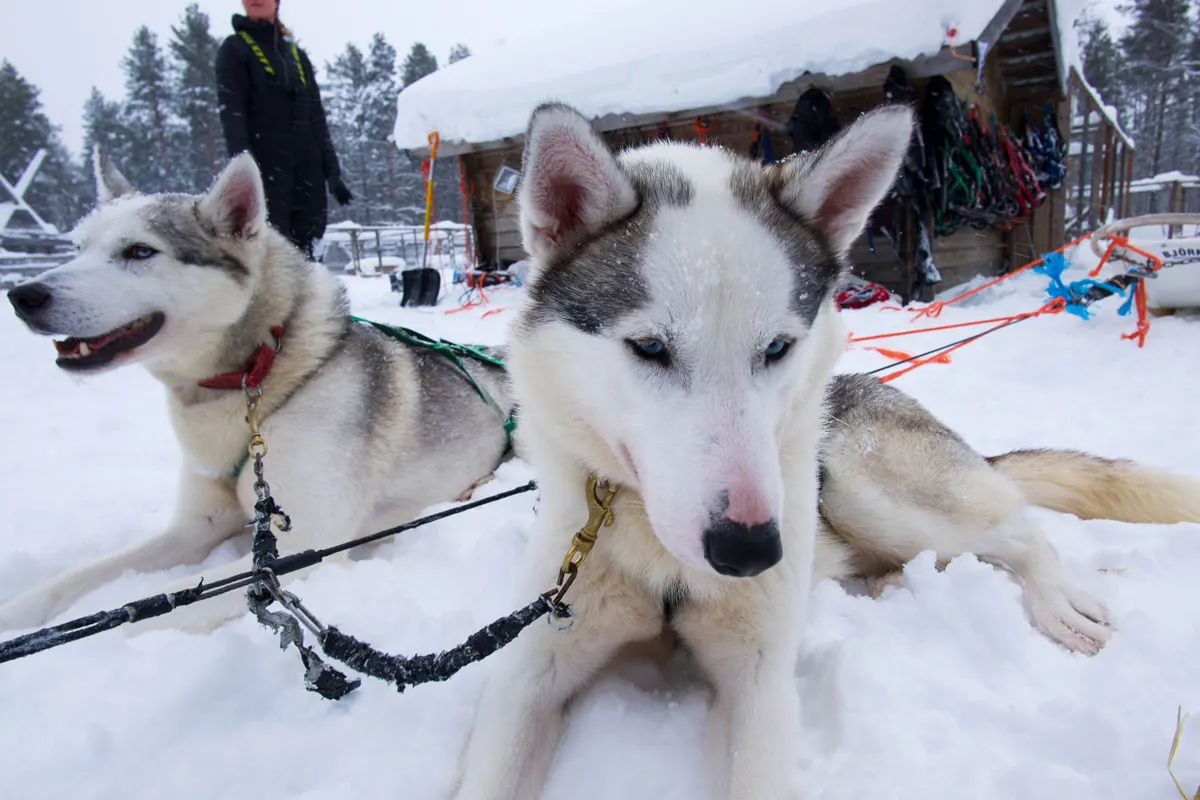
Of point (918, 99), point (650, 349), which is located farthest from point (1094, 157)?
point (650, 349)

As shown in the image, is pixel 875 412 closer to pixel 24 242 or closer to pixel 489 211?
pixel 489 211

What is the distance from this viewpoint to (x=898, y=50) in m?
5.82

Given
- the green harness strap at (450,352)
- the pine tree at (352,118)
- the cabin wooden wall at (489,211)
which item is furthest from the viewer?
the pine tree at (352,118)

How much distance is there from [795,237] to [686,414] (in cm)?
50

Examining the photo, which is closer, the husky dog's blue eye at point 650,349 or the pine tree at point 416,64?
the husky dog's blue eye at point 650,349

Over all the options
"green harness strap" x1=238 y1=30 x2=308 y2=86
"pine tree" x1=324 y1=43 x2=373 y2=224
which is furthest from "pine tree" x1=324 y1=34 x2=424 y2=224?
"green harness strap" x1=238 y1=30 x2=308 y2=86

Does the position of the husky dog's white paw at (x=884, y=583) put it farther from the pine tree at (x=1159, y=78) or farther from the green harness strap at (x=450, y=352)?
the pine tree at (x=1159, y=78)

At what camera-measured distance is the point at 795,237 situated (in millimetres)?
1272

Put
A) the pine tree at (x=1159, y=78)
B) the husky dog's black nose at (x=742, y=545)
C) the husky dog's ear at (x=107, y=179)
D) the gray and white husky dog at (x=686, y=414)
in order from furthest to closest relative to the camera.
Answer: the pine tree at (x=1159, y=78)
the husky dog's ear at (x=107, y=179)
the gray and white husky dog at (x=686, y=414)
the husky dog's black nose at (x=742, y=545)

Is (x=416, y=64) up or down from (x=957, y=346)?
up

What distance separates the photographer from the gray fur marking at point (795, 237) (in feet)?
3.97

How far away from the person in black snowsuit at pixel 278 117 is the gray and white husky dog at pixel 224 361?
2.64m

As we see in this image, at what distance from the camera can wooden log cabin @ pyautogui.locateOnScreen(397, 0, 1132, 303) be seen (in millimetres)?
6211

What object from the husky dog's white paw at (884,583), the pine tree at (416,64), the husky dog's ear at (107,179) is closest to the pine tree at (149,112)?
the pine tree at (416,64)
